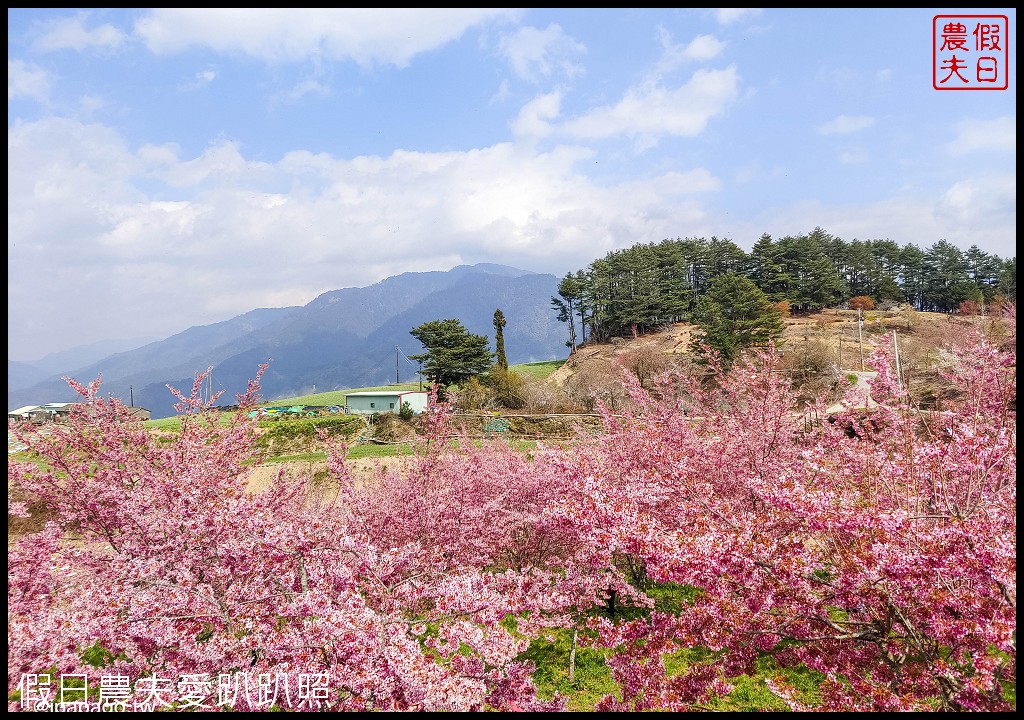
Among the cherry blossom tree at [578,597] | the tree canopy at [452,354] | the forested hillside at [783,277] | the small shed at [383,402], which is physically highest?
the forested hillside at [783,277]

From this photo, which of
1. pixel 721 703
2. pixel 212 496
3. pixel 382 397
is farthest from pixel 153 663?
pixel 382 397

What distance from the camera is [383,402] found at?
131ft

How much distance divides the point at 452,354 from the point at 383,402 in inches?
312

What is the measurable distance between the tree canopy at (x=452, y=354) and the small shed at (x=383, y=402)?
472cm

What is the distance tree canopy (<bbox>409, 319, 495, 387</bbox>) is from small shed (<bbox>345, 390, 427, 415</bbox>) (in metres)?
4.72

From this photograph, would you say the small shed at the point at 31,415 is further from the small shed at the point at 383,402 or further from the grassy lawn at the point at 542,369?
the grassy lawn at the point at 542,369

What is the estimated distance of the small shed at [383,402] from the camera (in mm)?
38188

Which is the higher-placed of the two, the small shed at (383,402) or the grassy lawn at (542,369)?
the grassy lawn at (542,369)

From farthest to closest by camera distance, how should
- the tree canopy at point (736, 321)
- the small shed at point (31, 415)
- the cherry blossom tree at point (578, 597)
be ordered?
the tree canopy at point (736, 321) < the small shed at point (31, 415) < the cherry blossom tree at point (578, 597)

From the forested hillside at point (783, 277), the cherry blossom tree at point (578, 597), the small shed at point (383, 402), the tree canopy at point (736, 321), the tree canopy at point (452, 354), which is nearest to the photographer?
the cherry blossom tree at point (578, 597)

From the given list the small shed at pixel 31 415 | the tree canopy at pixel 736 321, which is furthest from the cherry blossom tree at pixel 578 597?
the tree canopy at pixel 736 321

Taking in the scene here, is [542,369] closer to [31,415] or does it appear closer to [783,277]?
[783,277]

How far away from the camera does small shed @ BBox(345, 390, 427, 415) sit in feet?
125

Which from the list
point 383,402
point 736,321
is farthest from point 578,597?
point 736,321
